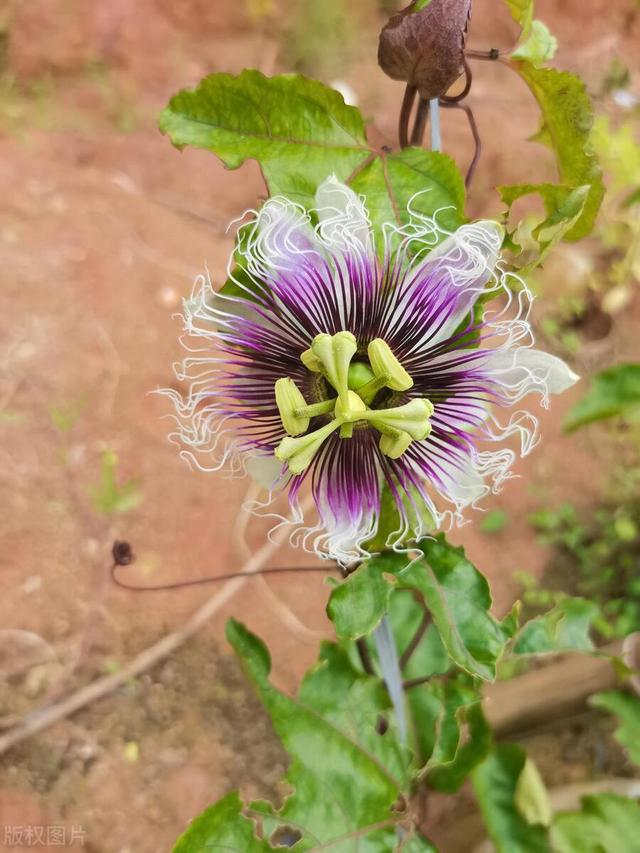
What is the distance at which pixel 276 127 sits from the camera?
79cm

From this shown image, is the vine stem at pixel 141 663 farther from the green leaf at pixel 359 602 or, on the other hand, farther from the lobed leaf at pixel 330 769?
the green leaf at pixel 359 602

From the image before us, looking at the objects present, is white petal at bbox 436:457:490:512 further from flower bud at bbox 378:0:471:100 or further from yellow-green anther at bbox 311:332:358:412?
flower bud at bbox 378:0:471:100

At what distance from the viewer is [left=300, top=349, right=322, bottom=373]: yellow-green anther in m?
0.79

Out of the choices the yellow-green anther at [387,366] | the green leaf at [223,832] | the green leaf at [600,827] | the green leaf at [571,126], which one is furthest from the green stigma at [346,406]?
the green leaf at [600,827]

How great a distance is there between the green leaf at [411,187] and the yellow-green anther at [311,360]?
14 centimetres

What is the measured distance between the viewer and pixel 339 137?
80cm

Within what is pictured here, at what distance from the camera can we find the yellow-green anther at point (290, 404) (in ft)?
2.49

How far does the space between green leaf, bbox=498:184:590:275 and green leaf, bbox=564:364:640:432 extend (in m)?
0.71

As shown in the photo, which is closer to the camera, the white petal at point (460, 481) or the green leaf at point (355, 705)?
the white petal at point (460, 481)

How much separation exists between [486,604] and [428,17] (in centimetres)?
57

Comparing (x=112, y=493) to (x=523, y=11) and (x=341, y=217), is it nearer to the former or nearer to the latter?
(x=341, y=217)

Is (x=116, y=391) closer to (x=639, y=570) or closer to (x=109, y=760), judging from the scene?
(x=109, y=760)

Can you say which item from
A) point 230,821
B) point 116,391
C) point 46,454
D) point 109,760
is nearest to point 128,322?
point 116,391

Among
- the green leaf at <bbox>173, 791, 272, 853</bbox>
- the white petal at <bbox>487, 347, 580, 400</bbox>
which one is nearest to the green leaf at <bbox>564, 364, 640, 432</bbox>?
the white petal at <bbox>487, 347, 580, 400</bbox>
